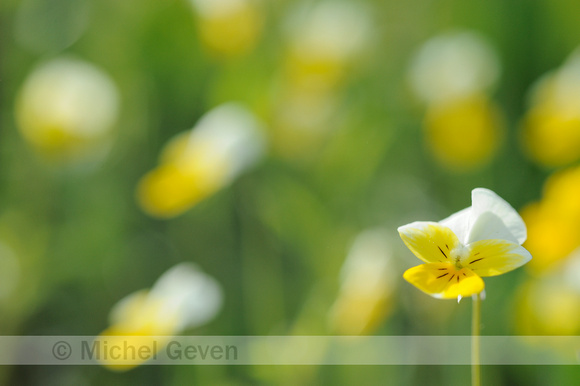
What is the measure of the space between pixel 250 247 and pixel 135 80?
40cm

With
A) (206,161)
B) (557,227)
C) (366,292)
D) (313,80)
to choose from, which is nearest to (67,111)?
(206,161)

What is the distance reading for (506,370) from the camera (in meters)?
0.65

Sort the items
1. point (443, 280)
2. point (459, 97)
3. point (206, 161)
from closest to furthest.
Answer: point (443, 280), point (206, 161), point (459, 97)

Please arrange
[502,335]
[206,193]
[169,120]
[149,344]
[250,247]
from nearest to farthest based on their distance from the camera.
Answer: [149,344] < [502,335] < [206,193] < [250,247] < [169,120]

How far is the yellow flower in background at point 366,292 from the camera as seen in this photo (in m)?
0.62

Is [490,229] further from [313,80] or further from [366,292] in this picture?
[313,80]

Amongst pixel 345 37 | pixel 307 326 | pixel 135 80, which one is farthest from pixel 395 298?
pixel 135 80

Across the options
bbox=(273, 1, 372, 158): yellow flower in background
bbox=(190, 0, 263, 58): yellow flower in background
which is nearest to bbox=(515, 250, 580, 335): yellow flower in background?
bbox=(273, 1, 372, 158): yellow flower in background

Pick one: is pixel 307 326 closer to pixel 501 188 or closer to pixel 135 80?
pixel 501 188

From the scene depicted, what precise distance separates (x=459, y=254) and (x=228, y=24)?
0.69 meters

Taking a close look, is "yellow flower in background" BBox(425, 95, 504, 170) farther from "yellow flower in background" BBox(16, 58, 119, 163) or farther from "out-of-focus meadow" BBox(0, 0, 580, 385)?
"yellow flower in background" BBox(16, 58, 119, 163)

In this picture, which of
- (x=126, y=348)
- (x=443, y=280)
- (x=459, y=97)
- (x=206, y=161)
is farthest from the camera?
(x=459, y=97)

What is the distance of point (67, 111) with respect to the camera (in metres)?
0.91

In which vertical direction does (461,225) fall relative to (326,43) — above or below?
below
